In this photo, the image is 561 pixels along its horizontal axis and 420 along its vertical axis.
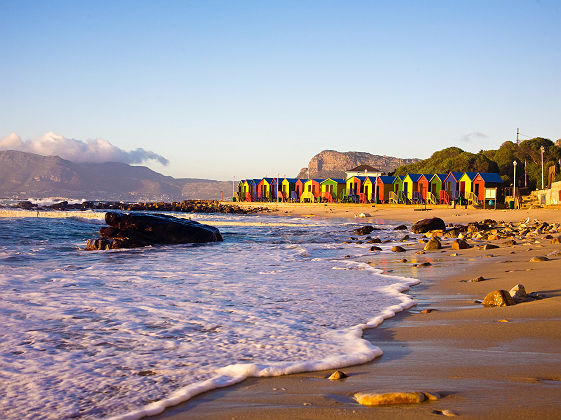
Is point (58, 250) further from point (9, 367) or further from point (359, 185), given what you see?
point (359, 185)

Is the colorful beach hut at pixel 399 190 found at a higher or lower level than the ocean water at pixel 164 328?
higher

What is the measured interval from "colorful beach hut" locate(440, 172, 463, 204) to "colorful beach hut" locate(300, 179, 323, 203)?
21.2 meters

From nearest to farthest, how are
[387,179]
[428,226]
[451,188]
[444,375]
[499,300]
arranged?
[444,375] → [499,300] → [428,226] → [451,188] → [387,179]

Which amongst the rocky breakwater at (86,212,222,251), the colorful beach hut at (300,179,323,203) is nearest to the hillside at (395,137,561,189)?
the colorful beach hut at (300,179,323,203)

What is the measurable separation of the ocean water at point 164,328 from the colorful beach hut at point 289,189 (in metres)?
68.1

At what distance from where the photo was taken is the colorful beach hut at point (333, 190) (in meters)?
73.3

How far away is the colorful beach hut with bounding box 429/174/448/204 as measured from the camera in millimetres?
60031

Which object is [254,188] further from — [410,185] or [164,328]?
[164,328]

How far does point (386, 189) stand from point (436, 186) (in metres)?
7.62

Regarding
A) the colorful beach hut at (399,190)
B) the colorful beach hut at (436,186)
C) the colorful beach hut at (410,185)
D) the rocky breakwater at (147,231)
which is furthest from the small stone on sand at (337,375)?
the colorful beach hut at (399,190)

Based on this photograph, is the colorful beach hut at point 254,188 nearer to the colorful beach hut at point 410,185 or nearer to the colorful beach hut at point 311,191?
the colorful beach hut at point 311,191

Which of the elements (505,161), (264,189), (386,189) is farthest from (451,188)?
(264,189)

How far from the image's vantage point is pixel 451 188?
59062 mm

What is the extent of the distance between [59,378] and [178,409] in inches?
46.0
